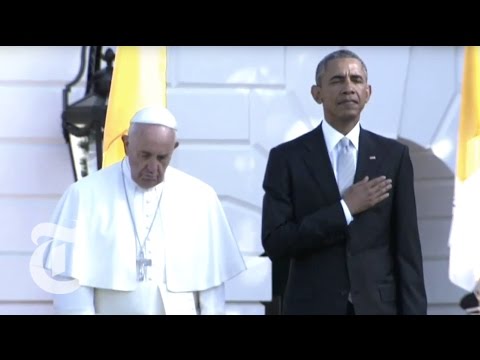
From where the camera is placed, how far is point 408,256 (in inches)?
213

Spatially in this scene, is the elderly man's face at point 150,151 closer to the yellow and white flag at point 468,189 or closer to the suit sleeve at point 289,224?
the suit sleeve at point 289,224

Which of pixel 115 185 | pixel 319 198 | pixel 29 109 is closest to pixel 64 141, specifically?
pixel 29 109

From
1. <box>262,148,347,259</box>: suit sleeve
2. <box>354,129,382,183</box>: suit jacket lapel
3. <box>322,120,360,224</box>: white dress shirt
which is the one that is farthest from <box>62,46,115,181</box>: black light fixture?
<box>354,129,382,183</box>: suit jacket lapel

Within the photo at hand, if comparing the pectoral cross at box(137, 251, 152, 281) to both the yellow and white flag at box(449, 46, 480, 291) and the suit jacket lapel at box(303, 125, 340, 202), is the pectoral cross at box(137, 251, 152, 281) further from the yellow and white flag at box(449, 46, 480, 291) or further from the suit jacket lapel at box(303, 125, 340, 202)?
the yellow and white flag at box(449, 46, 480, 291)

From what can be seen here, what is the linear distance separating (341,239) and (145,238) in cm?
83

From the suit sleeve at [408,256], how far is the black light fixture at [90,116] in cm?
159

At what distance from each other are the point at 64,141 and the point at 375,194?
6.67 ft

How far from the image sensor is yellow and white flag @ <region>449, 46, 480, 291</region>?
5.87m

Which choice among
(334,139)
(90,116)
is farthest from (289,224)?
(90,116)

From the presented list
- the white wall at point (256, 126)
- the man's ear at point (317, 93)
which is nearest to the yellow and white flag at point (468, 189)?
the white wall at point (256, 126)

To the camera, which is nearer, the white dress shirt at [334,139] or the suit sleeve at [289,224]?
the suit sleeve at [289,224]

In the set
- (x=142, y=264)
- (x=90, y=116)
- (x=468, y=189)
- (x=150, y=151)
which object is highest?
(x=90, y=116)

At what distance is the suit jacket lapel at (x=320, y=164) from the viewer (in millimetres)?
5504

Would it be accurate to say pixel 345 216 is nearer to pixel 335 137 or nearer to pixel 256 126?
pixel 335 137
